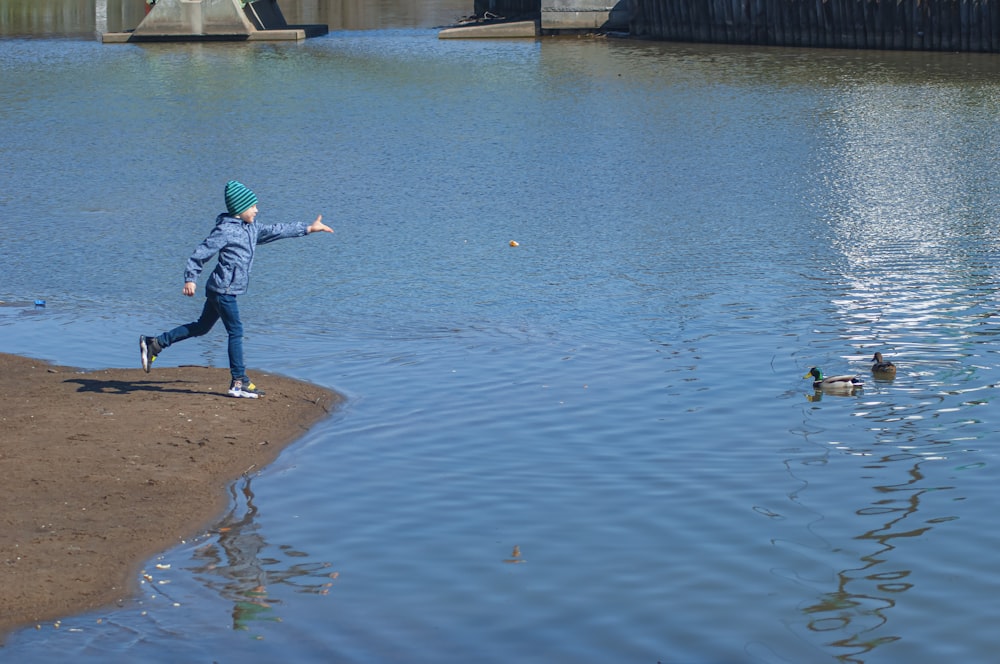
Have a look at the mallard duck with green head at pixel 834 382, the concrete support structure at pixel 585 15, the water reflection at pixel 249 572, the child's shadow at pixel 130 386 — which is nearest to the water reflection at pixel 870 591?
the mallard duck with green head at pixel 834 382

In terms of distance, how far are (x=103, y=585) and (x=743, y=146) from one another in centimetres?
1743

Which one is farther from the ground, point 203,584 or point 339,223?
point 339,223

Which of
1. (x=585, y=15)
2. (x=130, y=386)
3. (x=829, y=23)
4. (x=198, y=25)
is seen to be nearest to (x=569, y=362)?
(x=130, y=386)

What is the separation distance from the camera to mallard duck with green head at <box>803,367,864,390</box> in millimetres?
10633

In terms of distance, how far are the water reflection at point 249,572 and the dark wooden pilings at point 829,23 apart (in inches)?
1331

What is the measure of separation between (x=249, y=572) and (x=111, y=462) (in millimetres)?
1913

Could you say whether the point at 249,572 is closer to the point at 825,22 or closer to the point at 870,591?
the point at 870,591

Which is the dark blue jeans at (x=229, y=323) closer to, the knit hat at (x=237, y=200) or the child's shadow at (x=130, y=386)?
the child's shadow at (x=130, y=386)

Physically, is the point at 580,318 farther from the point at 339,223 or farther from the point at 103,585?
the point at 103,585

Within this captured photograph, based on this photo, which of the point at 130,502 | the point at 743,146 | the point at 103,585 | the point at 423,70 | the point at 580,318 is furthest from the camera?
the point at 423,70

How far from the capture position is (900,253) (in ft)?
49.8

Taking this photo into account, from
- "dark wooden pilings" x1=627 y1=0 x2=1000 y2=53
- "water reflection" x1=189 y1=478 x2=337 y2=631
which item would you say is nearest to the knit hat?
"water reflection" x1=189 y1=478 x2=337 y2=631

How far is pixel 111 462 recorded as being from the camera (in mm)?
9141

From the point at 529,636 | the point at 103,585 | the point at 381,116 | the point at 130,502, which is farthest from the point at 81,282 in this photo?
the point at 381,116
